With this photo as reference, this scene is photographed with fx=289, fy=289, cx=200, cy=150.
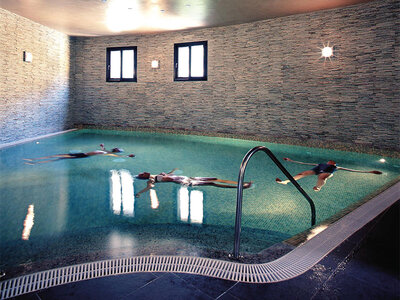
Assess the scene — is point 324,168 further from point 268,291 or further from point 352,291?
point 268,291

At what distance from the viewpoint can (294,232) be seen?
9.39ft

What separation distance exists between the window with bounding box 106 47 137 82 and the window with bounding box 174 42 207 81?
1.75m

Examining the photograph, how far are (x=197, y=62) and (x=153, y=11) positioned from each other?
8.69ft

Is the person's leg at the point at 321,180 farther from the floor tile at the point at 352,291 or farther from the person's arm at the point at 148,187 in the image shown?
the floor tile at the point at 352,291

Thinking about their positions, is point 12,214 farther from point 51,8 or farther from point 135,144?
point 51,8

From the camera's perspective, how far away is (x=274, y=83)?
850 cm

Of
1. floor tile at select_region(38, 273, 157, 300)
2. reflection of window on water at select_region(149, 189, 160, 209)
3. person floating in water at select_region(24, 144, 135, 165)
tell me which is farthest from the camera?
person floating in water at select_region(24, 144, 135, 165)

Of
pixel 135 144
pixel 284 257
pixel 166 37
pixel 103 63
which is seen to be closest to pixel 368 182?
pixel 284 257

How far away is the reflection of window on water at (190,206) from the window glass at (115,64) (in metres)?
8.20

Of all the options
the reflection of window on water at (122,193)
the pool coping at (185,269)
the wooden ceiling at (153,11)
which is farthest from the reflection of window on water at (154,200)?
the wooden ceiling at (153,11)

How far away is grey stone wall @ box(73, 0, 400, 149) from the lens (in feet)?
22.8

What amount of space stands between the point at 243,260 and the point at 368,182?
372cm

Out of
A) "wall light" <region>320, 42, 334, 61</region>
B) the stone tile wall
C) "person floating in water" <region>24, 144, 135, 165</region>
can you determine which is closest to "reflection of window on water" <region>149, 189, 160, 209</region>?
"person floating in water" <region>24, 144, 135, 165</region>

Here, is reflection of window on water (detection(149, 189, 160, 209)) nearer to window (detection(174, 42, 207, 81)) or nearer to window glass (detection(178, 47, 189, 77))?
window (detection(174, 42, 207, 81))
